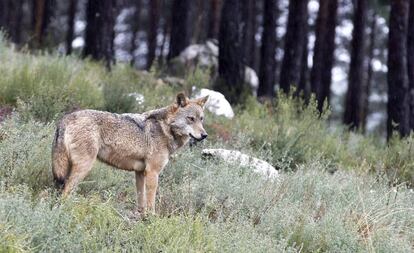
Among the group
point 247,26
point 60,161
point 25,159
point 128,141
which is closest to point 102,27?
point 247,26

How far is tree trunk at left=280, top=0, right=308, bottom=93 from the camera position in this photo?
18.4 meters

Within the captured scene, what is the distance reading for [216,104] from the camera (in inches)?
504

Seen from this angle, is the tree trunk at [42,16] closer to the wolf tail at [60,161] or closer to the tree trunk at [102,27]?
the tree trunk at [102,27]

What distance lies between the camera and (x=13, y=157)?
6.46 m

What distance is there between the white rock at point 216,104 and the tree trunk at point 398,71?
3.89 metres

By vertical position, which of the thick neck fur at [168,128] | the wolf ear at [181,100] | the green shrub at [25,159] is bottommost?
the green shrub at [25,159]

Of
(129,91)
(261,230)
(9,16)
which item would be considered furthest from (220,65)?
(9,16)

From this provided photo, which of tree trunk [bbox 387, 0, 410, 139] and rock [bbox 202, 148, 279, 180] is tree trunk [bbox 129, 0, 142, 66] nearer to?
tree trunk [bbox 387, 0, 410, 139]

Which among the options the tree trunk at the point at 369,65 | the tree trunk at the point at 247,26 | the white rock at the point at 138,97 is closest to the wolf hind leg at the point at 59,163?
the white rock at the point at 138,97

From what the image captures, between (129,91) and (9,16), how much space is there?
19.4m

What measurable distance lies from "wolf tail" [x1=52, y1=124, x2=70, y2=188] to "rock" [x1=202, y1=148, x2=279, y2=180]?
2540 millimetres

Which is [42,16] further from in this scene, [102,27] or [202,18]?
[102,27]

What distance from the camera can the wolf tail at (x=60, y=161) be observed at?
5.96 metres

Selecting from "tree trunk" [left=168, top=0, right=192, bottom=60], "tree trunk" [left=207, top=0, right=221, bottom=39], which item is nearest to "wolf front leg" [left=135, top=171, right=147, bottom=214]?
"tree trunk" [left=168, top=0, right=192, bottom=60]
